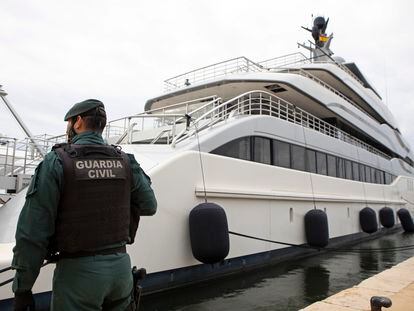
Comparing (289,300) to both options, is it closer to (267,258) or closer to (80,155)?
(267,258)

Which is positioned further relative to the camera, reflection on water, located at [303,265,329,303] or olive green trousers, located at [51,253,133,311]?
reflection on water, located at [303,265,329,303]

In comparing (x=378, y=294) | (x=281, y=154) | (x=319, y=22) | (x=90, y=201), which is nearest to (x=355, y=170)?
(x=281, y=154)

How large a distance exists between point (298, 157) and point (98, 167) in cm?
806

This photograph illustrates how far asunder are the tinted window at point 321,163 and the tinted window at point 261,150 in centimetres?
275

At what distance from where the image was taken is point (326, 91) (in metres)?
13.4

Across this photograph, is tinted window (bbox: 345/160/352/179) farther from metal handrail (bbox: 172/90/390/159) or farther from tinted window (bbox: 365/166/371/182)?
tinted window (bbox: 365/166/371/182)

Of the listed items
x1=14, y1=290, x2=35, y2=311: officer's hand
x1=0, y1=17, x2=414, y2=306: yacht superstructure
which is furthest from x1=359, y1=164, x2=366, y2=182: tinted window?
x1=14, y1=290, x2=35, y2=311: officer's hand

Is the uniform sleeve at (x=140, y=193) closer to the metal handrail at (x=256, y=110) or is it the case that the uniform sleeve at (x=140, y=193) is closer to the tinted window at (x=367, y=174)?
the metal handrail at (x=256, y=110)

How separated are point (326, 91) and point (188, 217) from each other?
9417 millimetres

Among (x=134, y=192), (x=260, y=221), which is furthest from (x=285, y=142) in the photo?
(x=134, y=192)

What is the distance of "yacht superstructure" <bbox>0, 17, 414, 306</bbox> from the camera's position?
18.0 feet

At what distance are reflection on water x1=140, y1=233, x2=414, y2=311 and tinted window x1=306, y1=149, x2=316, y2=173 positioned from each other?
234 cm

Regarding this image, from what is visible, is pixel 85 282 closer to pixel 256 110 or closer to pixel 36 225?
pixel 36 225

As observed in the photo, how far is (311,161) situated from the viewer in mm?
10195
